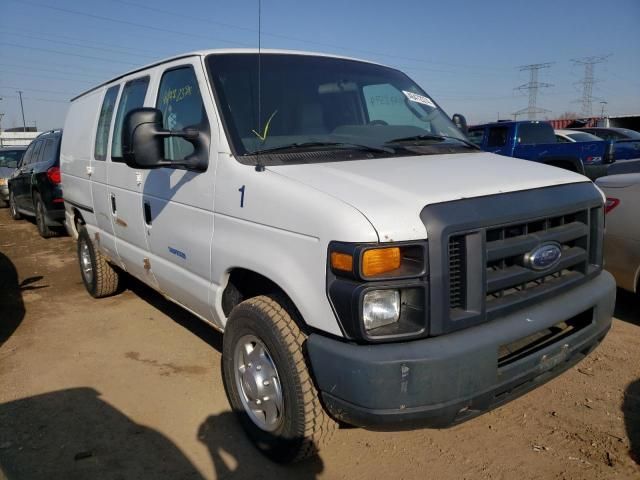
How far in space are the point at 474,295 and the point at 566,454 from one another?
4.16 feet

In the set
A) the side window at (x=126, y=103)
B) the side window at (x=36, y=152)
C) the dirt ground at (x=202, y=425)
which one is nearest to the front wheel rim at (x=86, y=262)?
the dirt ground at (x=202, y=425)

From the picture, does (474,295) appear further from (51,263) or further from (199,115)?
(51,263)

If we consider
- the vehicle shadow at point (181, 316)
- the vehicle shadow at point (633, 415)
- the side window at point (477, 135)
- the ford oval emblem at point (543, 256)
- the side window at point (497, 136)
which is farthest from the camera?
the side window at point (477, 135)

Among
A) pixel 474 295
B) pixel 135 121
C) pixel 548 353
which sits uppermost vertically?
pixel 135 121

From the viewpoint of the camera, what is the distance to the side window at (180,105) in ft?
10.4

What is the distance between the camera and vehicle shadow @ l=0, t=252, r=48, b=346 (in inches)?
195

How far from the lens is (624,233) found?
4.20 m

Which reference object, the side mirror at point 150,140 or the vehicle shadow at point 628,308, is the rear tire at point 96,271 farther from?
the vehicle shadow at point 628,308

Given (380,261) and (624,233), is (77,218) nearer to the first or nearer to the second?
(380,261)

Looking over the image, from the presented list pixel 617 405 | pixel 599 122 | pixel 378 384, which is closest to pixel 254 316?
pixel 378 384

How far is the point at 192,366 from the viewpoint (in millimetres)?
3967

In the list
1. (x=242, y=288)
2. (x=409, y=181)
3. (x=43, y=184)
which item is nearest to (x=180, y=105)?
(x=242, y=288)

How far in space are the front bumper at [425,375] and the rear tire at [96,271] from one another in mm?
3805

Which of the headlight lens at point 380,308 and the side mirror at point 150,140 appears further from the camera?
the side mirror at point 150,140
